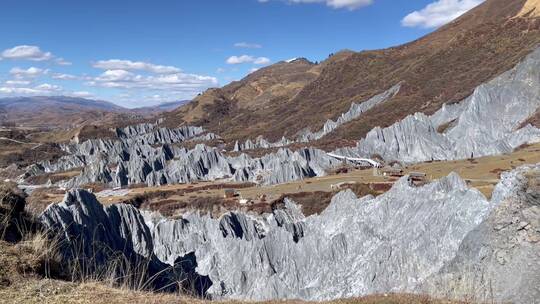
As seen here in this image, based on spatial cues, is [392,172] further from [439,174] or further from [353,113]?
[353,113]

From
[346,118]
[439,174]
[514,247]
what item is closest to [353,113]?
[346,118]

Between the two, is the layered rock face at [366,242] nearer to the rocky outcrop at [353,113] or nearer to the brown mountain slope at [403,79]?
the brown mountain slope at [403,79]

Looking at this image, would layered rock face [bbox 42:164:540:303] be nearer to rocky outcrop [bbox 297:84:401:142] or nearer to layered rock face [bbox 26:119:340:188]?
layered rock face [bbox 26:119:340:188]

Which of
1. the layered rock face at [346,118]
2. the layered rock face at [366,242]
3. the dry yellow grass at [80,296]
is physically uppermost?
the layered rock face at [346,118]

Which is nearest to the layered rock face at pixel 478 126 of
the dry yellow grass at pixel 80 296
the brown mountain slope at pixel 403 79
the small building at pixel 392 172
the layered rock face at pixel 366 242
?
the brown mountain slope at pixel 403 79

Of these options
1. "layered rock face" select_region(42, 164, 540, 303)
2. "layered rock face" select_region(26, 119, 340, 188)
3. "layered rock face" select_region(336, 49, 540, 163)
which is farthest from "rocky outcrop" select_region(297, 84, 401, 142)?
"layered rock face" select_region(42, 164, 540, 303)
